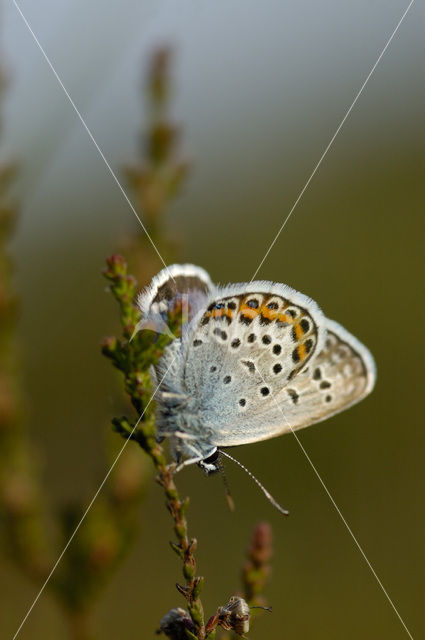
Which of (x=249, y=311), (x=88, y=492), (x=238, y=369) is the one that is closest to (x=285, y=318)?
(x=249, y=311)

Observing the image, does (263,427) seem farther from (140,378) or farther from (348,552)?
(348,552)

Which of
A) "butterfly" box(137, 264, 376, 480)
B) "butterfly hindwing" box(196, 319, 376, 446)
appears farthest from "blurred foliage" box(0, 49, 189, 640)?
"butterfly hindwing" box(196, 319, 376, 446)

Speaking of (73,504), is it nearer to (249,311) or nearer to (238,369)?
(238,369)

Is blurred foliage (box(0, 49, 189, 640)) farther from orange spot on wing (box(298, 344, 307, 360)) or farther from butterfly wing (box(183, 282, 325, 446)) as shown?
orange spot on wing (box(298, 344, 307, 360))

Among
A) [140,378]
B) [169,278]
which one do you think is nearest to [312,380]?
[169,278]

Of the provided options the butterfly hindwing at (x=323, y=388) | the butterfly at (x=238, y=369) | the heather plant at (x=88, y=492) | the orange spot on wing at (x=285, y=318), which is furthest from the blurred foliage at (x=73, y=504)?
the orange spot on wing at (x=285, y=318)

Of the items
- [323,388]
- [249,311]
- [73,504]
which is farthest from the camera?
[73,504]

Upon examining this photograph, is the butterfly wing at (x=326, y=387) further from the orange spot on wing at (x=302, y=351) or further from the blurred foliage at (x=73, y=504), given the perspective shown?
the blurred foliage at (x=73, y=504)
